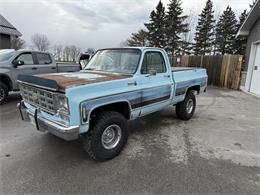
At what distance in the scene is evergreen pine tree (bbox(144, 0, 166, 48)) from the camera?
27797 mm

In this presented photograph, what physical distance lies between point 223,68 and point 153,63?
10156 mm

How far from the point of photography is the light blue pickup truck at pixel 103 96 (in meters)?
2.62

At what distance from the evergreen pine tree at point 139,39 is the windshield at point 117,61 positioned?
28158 mm

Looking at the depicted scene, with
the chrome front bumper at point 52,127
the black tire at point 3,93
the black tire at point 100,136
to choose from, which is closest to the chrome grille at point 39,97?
the chrome front bumper at point 52,127

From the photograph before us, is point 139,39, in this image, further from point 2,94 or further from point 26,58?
point 2,94

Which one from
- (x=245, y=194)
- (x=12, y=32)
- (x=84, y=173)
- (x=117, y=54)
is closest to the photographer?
(x=245, y=194)

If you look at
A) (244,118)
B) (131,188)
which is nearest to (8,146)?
(131,188)

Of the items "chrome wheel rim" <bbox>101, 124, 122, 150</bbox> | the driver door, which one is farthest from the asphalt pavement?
the driver door

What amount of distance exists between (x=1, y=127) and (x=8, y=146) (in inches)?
50.1

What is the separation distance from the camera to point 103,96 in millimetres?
2883

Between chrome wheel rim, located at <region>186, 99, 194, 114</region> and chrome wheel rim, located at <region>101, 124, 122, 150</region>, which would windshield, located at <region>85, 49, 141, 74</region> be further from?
chrome wheel rim, located at <region>186, 99, 194, 114</region>

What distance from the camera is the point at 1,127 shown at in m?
4.58

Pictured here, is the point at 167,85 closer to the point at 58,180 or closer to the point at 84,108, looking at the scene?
the point at 84,108

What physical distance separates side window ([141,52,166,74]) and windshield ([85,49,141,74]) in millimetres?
188
